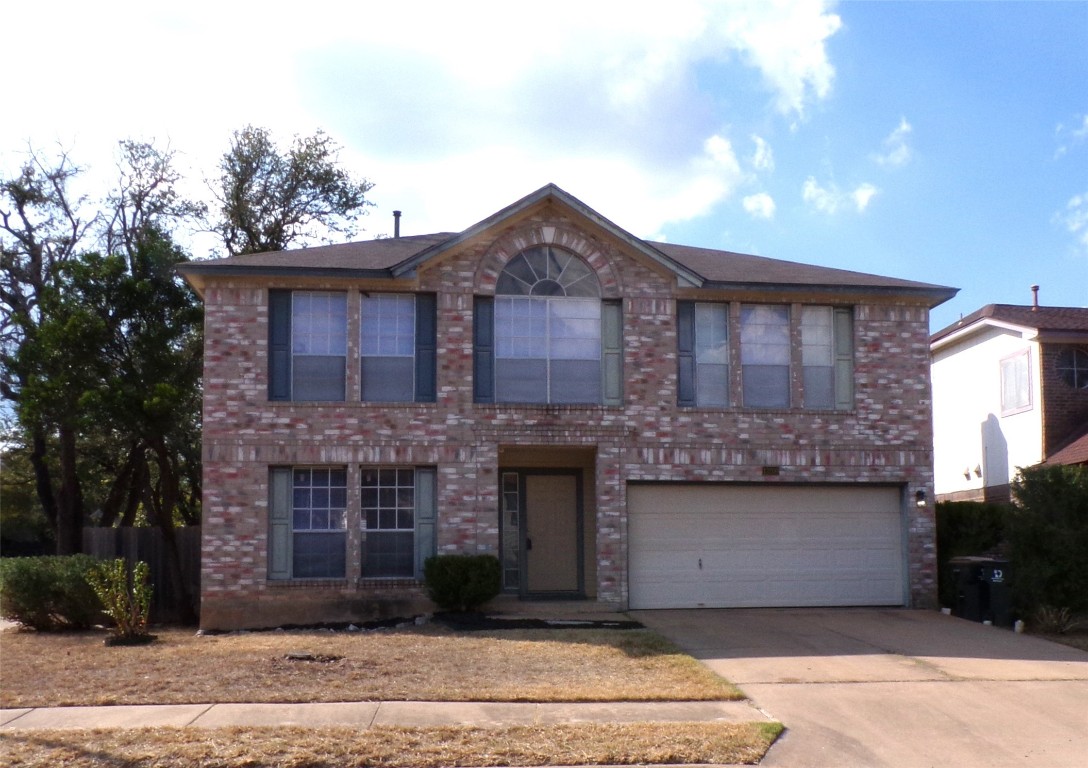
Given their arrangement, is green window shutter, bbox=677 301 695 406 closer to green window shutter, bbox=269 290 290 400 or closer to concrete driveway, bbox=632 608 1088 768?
concrete driveway, bbox=632 608 1088 768

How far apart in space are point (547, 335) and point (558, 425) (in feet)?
4.84

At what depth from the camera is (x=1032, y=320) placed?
23266mm

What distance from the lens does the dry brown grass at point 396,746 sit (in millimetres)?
8930

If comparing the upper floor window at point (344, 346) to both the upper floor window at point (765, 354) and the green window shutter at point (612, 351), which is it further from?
the upper floor window at point (765, 354)

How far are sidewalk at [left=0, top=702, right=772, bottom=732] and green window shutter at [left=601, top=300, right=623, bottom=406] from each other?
817 centimetres

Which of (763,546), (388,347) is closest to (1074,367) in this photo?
(763,546)

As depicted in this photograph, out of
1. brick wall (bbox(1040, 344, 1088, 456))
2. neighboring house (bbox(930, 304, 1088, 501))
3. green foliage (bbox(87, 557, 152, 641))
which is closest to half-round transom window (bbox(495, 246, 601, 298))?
green foliage (bbox(87, 557, 152, 641))

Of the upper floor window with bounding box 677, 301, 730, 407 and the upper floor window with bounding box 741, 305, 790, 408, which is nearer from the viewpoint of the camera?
the upper floor window with bounding box 677, 301, 730, 407

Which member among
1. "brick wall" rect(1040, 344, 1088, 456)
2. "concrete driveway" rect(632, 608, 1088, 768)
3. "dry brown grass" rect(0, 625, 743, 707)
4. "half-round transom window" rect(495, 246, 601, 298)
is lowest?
"concrete driveway" rect(632, 608, 1088, 768)

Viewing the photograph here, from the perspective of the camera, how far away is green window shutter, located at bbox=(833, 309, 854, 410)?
758 inches

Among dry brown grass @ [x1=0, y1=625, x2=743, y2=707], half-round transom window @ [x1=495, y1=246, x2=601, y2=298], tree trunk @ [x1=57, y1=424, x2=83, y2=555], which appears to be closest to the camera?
dry brown grass @ [x1=0, y1=625, x2=743, y2=707]

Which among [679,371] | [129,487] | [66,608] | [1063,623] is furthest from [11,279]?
[1063,623]

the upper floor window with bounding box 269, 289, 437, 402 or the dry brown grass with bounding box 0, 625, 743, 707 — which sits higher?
the upper floor window with bounding box 269, 289, 437, 402

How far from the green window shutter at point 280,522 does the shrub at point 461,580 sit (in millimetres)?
2256
